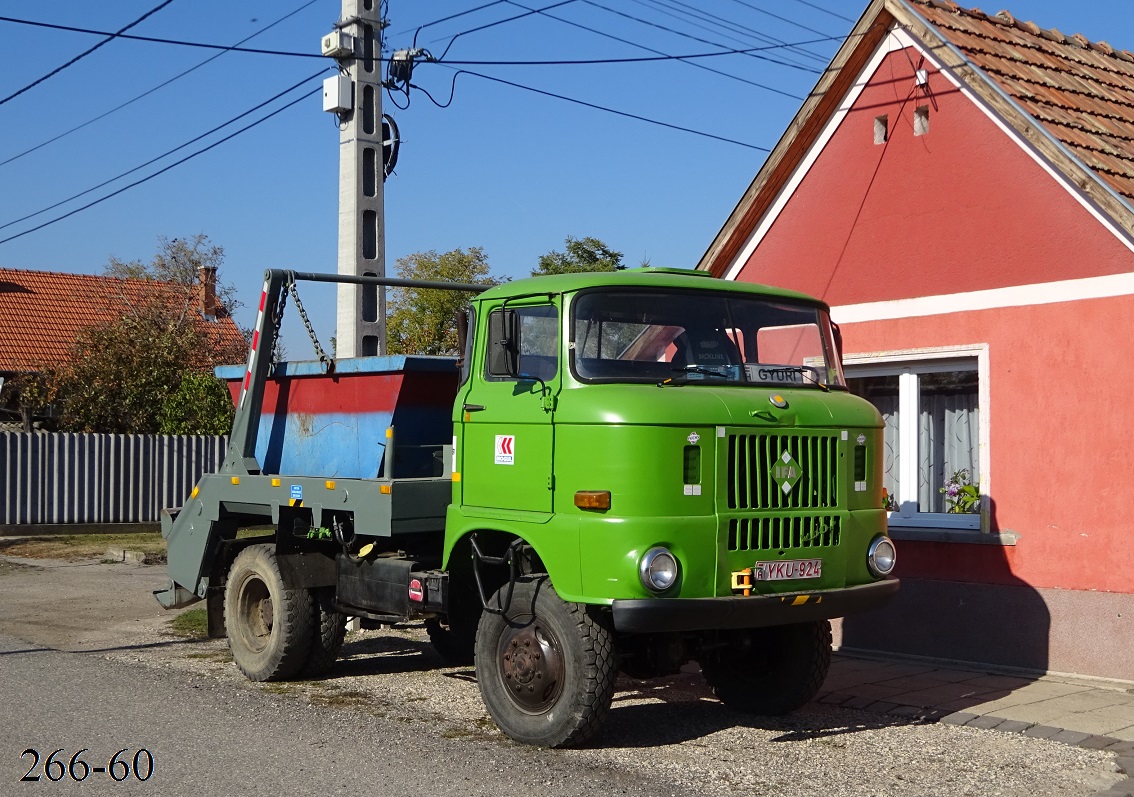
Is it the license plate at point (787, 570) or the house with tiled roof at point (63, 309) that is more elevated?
the house with tiled roof at point (63, 309)

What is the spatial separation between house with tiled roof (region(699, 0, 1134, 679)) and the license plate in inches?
125

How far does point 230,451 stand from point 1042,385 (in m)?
6.32

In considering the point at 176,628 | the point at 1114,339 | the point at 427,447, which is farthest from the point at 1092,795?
the point at 176,628

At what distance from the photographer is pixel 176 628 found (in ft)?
40.0

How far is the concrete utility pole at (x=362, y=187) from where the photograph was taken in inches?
494

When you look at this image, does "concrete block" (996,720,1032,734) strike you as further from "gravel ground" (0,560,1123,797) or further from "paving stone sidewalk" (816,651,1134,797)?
"gravel ground" (0,560,1123,797)

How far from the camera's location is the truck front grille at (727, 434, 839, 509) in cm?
711

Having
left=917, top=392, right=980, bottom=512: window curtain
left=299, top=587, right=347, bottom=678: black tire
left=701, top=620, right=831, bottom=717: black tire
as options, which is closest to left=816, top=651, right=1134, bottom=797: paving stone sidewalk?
left=701, top=620, right=831, bottom=717: black tire

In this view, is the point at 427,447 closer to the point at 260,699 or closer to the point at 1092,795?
the point at 260,699

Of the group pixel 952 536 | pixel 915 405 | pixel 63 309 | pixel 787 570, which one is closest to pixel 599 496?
pixel 787 570

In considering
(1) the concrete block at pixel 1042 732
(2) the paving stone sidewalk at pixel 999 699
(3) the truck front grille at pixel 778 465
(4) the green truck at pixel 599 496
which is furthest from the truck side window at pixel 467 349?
(1) the concrete block at pixel 1042 732

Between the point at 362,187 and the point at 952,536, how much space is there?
658cm

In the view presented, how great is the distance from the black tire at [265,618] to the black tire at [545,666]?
2.13m

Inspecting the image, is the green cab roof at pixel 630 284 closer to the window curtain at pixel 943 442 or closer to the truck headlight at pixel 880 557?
the truck headlight at pixel 880 557
